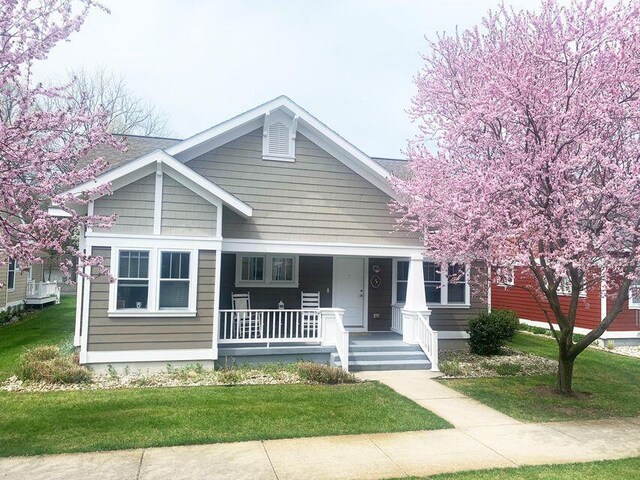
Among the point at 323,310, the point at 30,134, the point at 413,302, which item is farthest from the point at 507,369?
the point at 30,134

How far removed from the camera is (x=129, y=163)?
9.79 meters

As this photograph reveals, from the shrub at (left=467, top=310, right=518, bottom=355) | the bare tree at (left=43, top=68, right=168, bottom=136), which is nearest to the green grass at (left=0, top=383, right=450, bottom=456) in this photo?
the shrub at (left=467, top=310, right=518, bottom=355)

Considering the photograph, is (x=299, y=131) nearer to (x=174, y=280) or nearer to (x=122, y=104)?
(x=174, y=280)

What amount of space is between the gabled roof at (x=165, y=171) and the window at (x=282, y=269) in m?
3.12

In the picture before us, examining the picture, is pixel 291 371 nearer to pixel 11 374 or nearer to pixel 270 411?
pixel 270 411

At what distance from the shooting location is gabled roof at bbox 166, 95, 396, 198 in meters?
11.3

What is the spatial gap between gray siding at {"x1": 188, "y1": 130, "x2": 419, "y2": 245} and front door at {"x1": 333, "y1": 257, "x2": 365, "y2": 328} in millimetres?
1673

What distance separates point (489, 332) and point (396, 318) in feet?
8.21

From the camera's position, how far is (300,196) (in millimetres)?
12031

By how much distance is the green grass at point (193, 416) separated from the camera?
6.12 m

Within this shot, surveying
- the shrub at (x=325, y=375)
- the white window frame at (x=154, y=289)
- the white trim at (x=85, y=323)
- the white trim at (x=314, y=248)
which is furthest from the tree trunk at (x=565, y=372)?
the white trim at (x=85, y=323)

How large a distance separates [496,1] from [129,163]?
24.9 ft

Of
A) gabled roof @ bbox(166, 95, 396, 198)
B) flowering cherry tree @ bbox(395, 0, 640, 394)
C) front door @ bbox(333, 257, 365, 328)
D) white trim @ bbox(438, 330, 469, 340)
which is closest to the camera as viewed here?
flowering cherry tree @ bbox(395, 0, 640, 394)

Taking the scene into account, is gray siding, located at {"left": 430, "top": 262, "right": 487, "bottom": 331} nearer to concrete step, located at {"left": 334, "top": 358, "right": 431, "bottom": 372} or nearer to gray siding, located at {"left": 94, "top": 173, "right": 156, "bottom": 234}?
concrete step, located at {"left": 334, "top": 358, "right": 431, "bottom": 372}
